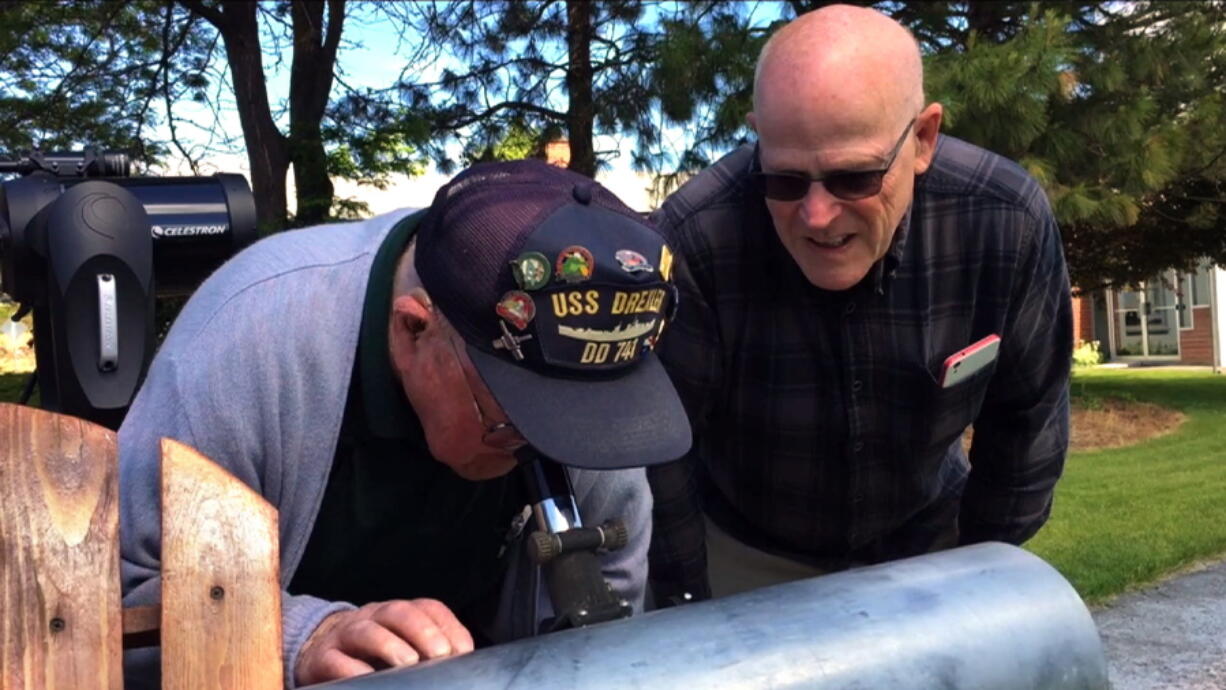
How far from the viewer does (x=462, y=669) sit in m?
1.04

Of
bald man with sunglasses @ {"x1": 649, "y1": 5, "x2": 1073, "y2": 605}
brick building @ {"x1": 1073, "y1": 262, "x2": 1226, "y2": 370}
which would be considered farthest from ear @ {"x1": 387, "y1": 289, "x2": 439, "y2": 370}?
brick building @ {"x1": 1073, "y1": 262, "x2": 1226, "y2": 370}

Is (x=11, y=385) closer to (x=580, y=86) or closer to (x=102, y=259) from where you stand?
(x=580, y=86)

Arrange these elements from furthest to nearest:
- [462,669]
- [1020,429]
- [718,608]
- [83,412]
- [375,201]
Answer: [375,201]
[1020,429]
[83,412]
[718,608]
[462,669]

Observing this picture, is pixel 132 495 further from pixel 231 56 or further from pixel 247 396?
pixel 231 56

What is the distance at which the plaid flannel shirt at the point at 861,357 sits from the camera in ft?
7.96

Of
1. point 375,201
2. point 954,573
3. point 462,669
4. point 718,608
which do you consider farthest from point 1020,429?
point 375,201

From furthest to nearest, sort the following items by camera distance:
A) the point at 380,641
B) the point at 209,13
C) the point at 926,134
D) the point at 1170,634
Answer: the point at 209,13
the point at 1170,634
the point at 926,134
the point at 380,641

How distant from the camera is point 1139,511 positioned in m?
7.84

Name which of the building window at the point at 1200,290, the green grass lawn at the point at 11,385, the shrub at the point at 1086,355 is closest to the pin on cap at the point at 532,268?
the green grass lawn at the point at 11,385

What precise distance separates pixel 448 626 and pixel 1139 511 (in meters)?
7.34

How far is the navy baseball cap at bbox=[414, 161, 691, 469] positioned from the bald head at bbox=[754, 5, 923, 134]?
2.73 feet

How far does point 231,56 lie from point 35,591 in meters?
8.34

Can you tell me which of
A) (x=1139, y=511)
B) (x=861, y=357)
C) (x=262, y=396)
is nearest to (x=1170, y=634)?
(x=1139, y=511)

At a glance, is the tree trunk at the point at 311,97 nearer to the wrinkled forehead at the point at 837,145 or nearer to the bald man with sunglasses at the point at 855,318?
the bald man with sunglasses at the point at 855,318
